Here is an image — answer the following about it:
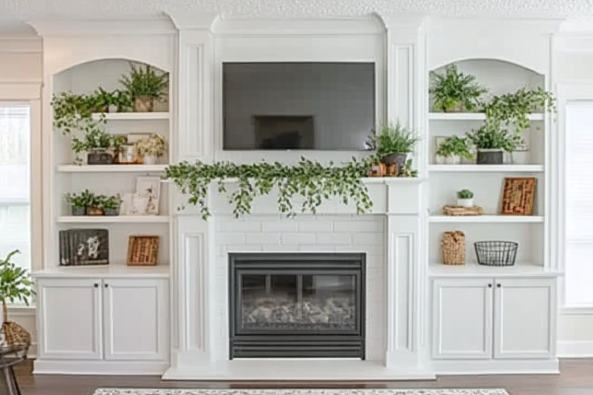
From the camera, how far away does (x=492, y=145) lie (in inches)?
209

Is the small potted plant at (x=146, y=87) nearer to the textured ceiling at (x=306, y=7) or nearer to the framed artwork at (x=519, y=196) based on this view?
the textured ceiling at (x=306, y=7)

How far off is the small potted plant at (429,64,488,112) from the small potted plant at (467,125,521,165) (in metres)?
0.21

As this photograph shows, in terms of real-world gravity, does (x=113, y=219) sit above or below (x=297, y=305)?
above

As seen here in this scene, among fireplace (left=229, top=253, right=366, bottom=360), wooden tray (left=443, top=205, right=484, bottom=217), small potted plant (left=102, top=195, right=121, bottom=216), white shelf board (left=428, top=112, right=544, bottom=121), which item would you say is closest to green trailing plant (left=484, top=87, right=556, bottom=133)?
white shelf board (left=428, top=112, right=544, bottom=121)

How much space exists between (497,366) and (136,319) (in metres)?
2.66

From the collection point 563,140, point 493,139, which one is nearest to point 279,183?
point 493,139

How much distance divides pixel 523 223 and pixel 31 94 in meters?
4.05

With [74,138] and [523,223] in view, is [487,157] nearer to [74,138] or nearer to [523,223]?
[523,223]

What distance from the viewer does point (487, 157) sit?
5293mm

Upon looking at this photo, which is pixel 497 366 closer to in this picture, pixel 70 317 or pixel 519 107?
pixel 519 107

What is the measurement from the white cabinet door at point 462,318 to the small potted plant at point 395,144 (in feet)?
3.09

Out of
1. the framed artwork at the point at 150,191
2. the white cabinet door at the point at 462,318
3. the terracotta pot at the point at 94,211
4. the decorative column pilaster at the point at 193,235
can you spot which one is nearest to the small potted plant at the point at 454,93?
the white cabinet door at the point at 462,318

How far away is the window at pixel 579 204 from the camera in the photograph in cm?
561

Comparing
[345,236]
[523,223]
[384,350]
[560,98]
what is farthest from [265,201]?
[560,98]
